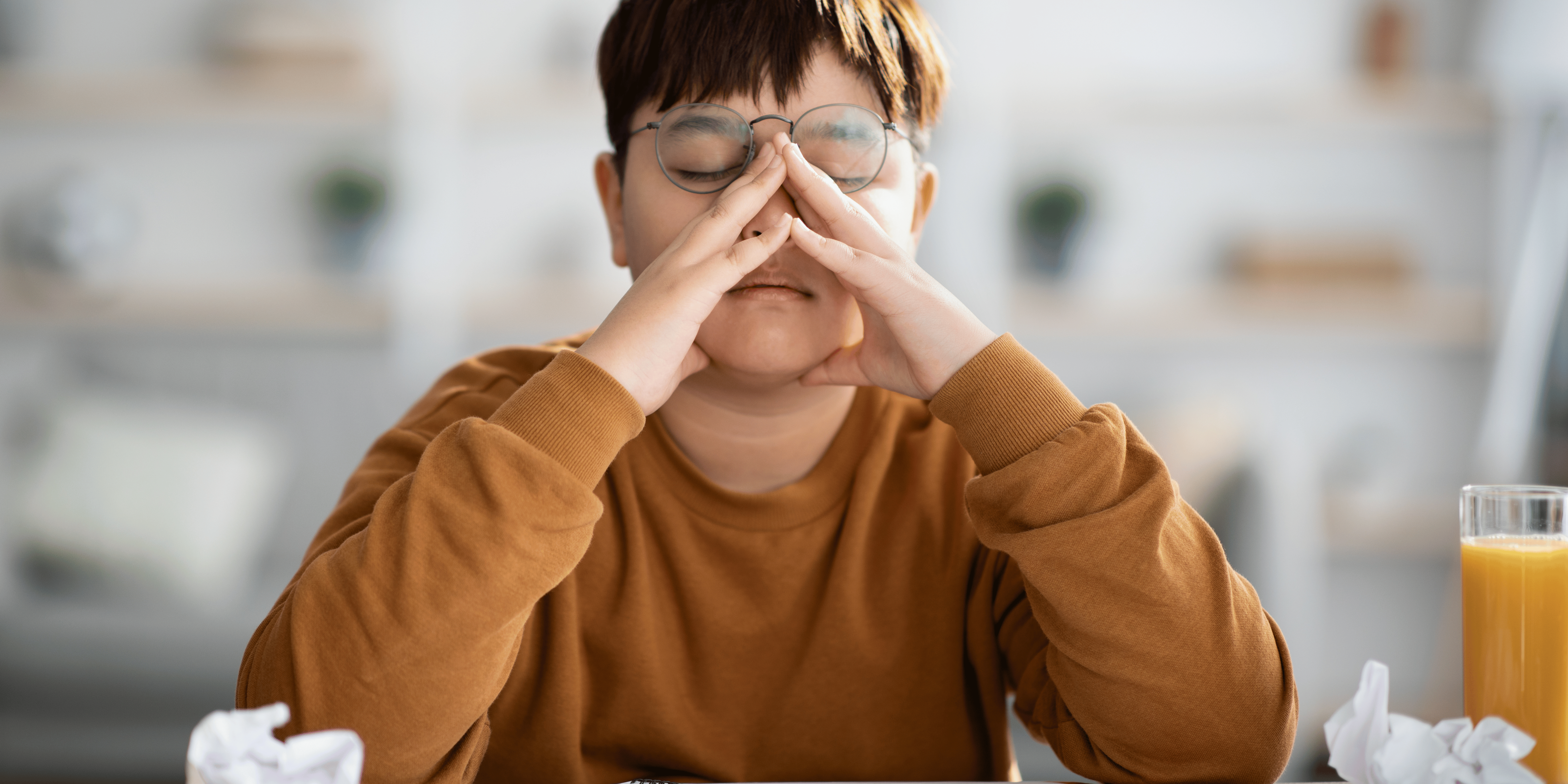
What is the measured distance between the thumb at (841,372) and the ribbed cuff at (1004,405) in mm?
119

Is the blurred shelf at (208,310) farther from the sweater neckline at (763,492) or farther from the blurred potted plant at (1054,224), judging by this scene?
the sweater neckline at (763,492)

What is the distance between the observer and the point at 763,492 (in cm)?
112

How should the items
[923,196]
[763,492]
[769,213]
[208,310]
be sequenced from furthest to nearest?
[208,310] → [923,196] → [763,492] → [769,213]

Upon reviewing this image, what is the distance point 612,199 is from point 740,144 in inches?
9.9

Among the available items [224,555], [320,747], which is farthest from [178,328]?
[320,747]

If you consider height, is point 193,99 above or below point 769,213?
above

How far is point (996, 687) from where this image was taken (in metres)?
1.09

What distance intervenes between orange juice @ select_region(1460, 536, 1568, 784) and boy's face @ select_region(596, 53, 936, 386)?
0.52 metres

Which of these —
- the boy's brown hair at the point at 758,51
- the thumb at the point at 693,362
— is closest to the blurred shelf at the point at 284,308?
the boy's brown hair at the point at 758,51

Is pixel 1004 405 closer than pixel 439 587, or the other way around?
pixel 439 587

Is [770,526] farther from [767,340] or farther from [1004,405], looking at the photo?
[1004,405]

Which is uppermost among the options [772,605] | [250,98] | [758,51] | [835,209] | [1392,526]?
[250,98]

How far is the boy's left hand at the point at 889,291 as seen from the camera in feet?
3.02

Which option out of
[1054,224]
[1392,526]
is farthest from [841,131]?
[1392,526]
